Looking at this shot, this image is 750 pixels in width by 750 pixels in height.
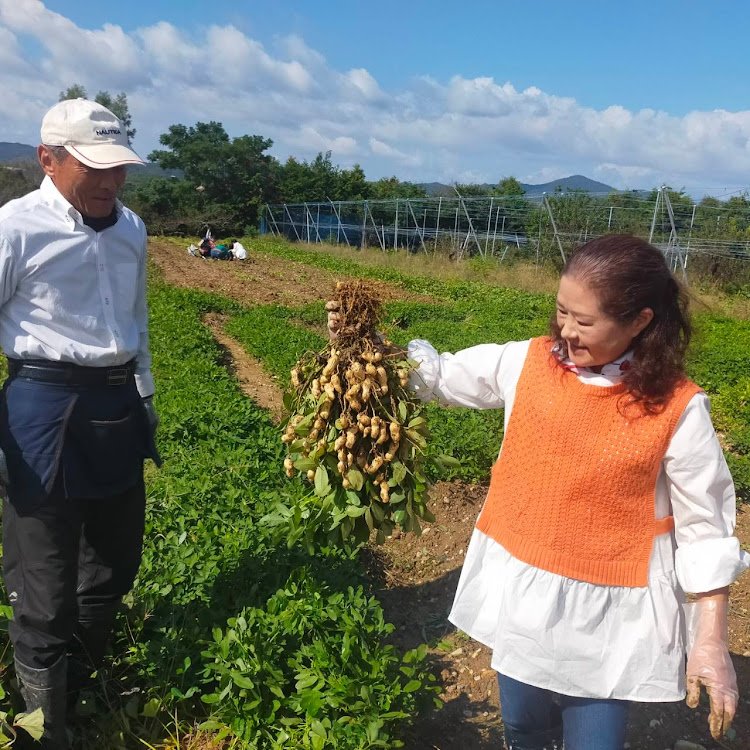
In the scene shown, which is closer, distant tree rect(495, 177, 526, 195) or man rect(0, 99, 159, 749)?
man rect(0, 99, 159, 749)

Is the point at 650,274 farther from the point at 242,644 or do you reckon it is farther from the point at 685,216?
the point at 685,216

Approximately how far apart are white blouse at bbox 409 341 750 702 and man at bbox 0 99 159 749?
142 centimetres

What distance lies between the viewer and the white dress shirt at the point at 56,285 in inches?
86.9

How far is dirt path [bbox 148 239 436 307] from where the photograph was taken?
612 inches

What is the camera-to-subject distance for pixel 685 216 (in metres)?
23.0

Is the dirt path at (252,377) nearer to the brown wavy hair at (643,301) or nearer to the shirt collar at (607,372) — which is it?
the shirt collar at (607,372)

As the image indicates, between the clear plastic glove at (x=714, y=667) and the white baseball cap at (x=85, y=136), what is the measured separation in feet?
7.22

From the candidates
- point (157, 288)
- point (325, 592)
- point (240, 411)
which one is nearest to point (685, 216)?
point (157, 288)

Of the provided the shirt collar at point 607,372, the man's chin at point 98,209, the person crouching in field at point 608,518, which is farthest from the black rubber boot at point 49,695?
the shirt collar at point 607,372

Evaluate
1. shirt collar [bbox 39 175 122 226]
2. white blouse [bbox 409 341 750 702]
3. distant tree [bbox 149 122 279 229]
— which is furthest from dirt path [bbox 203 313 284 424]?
distant tree [bbox 149 122 279 229]

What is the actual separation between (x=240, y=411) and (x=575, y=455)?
13.3 feet

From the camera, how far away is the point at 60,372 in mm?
2281

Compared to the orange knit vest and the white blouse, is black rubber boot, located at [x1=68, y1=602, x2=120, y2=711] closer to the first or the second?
the white blouse

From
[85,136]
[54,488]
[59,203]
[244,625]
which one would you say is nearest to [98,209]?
[59,203]
